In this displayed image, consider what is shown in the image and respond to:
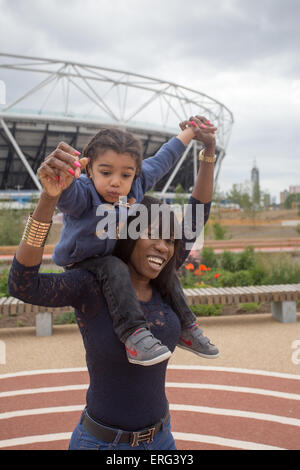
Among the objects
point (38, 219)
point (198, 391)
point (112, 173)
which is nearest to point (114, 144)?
point (112, 173)

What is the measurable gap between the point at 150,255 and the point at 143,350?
42cm

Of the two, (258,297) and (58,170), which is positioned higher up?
(58,170)

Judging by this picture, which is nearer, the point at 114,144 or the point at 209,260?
the point at 114,144

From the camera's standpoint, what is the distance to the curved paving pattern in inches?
144

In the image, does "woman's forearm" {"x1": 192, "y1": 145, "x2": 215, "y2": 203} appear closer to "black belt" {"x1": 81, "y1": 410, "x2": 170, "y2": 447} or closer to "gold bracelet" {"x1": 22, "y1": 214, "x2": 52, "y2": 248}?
"gold bracelet" {"x1": 22, "y1": 214, "x2": 52, "y2": 248}

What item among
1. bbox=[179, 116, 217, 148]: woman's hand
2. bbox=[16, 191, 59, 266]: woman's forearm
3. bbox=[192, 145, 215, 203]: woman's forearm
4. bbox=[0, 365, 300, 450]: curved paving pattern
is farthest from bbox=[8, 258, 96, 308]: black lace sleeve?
bbox=[0, 365, 300, 450]: curved paving pattern

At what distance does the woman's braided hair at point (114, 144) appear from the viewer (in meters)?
1.66

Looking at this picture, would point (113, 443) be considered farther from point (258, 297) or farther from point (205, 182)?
point (258, 297)

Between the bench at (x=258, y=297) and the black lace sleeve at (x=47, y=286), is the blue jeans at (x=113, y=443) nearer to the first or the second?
the black lace sleeve at (x=47, y=286)

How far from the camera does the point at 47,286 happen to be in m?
1.52

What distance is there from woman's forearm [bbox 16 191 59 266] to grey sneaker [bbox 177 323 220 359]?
2.84ft

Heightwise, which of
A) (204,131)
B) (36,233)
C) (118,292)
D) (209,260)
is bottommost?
(209,260)

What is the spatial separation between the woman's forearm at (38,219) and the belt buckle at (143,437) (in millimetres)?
836

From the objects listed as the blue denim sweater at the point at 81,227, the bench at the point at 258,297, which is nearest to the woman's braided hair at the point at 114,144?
the blue denim sweater at the point at 81,227
